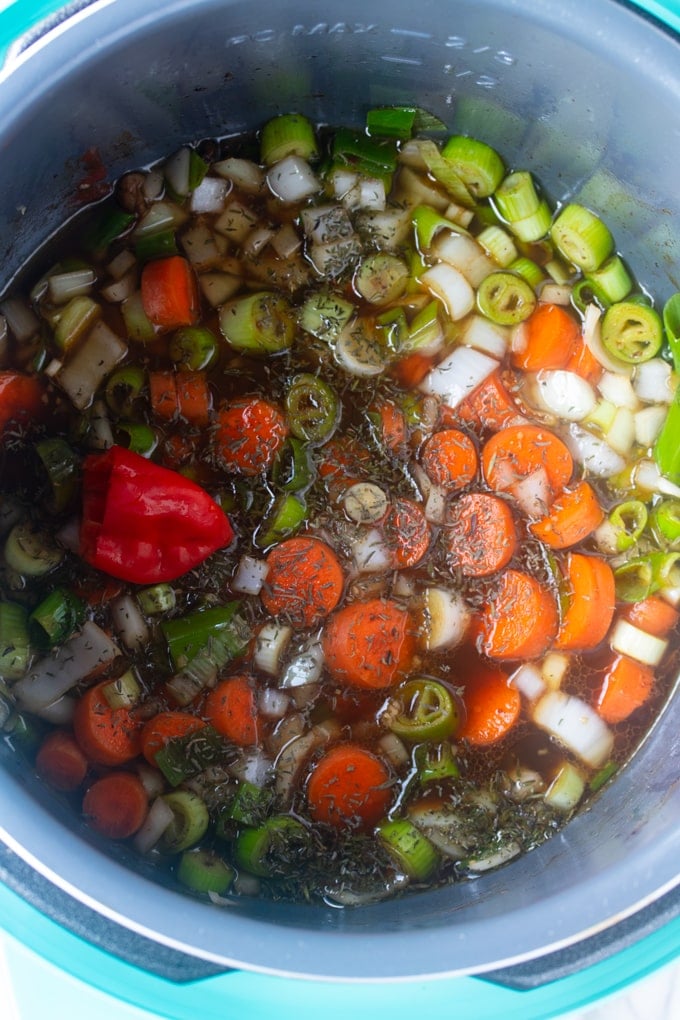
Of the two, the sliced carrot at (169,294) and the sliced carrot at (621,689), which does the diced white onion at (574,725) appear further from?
the sliced carrot at (169,294)

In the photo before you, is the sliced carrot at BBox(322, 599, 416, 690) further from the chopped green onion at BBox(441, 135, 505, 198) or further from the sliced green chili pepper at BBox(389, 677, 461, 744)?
the chopped green onion at BBox(441, 135, 505, 198)

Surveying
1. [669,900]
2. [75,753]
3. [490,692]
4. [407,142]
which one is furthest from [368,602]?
[407,142]

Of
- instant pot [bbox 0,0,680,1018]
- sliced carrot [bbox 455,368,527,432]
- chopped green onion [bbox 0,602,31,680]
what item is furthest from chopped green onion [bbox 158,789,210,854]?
sliced carrot [bbox 455,368,527,432]

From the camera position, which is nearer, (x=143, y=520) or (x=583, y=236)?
(x=143, y=520)

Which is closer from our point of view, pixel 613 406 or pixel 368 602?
pixel 368 602

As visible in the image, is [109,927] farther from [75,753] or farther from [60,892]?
[75,753]

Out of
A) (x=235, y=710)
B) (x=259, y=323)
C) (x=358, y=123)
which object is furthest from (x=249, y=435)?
(x=358, y=123)

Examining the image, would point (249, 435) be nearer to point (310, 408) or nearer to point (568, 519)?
point (310, 408)
